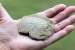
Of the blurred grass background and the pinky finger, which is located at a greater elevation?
the blurred grass background

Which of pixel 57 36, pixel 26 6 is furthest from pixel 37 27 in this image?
pixel 26 6

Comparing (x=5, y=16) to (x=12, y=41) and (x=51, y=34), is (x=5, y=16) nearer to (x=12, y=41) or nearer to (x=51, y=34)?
(x=12, y=41)

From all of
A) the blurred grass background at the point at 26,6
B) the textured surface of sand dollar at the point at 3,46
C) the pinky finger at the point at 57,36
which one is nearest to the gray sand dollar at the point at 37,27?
the pinky finger at the point at 57,36

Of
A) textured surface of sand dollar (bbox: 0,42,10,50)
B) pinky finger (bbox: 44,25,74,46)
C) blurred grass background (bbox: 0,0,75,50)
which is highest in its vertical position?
blurred grass background (bbox: 0,0,75,50)

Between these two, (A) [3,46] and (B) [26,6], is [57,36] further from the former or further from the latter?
(B) [26,6]

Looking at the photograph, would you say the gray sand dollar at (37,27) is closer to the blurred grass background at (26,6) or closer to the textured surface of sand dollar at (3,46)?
the textured surface of sand dollar at (3,46)

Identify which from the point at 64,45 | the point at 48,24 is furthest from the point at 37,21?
the point at 64,45

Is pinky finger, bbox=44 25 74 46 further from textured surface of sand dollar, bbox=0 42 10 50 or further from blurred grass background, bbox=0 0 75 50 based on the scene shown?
blurred grass background, bbox=0 0 75 50

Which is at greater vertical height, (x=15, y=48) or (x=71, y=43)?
(x=71, y=43)

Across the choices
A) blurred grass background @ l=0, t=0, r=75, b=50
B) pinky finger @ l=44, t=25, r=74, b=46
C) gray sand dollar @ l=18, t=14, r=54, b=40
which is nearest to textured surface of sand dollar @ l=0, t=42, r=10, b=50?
gray sand dollar @ l=18, t=14, r=54, b=40
